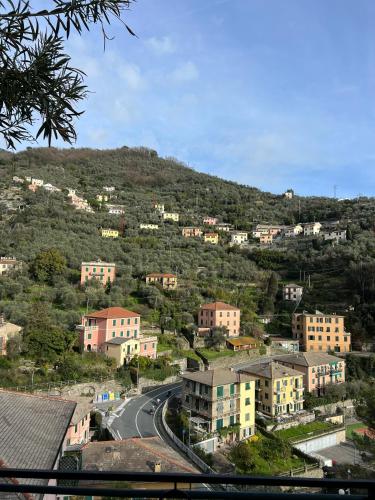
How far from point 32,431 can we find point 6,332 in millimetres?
23154

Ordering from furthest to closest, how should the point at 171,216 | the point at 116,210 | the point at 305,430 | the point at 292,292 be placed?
1. the point at 171,216
2. the point at 116,210
3. the point at 292,292
4. the point at 305,430

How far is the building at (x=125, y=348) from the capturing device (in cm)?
3294

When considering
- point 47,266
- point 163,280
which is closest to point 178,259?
point 163,280

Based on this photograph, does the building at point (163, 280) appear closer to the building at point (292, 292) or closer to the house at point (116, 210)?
the building at point (292, 292)

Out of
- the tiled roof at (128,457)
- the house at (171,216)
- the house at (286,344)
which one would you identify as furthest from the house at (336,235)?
the tiled roof at (128,457)

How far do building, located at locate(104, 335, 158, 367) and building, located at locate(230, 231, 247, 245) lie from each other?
4453 centimetres

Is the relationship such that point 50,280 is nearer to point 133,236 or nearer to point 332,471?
point 133,236

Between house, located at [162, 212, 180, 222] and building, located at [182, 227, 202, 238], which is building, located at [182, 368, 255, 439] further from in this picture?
house, located at [162, 212, 180, 222]

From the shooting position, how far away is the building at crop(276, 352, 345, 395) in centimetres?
3294

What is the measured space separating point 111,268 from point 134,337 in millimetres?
14657

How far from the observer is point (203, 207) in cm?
10519

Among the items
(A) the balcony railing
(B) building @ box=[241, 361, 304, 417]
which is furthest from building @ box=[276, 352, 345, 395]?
(A) the balcony railing

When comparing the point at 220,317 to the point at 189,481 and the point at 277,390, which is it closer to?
the point at 277,390

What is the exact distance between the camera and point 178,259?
5816 centimetres
